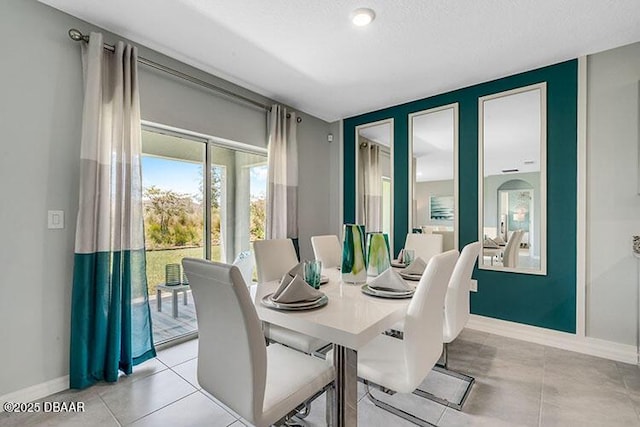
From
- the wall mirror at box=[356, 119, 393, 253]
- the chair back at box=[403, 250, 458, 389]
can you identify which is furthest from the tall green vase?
the wall mirror at box=[356, 119, 393, 253]

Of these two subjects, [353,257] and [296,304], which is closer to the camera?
[296,304]

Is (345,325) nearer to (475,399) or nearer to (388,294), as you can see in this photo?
(388,294)

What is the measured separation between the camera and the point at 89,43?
205 centimetres

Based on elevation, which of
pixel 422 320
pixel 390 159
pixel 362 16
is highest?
pixel 362 16

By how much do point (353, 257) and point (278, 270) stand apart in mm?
703

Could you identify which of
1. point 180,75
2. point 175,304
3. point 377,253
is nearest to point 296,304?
point 377,253

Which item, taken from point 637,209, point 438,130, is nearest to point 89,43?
point 438,130

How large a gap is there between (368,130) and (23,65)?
3284mm

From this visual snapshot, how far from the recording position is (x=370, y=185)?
158 inches

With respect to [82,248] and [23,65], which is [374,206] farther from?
[23,65]

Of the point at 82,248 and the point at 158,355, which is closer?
the point at 82,248

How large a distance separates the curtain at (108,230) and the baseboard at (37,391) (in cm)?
8

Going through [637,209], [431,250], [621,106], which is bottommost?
[431,250]

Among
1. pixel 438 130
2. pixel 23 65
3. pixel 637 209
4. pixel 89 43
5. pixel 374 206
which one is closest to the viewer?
pixel 23 65
